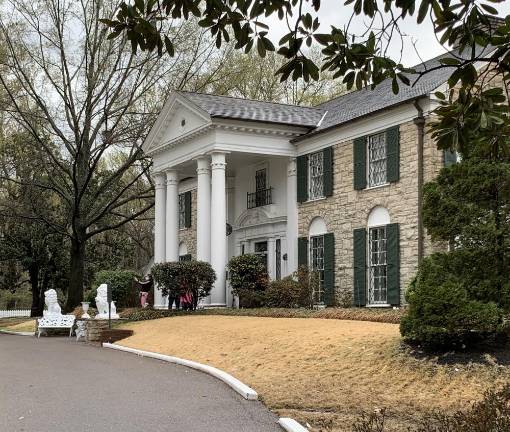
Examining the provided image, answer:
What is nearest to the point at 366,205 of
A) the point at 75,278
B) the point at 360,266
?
the point at 360,266

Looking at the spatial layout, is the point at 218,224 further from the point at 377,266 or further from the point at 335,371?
the point at 335,371

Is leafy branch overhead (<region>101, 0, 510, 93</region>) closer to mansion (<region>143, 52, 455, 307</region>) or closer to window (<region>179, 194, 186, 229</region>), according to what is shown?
mansion (<region>143, 52, 455, 307</region>)

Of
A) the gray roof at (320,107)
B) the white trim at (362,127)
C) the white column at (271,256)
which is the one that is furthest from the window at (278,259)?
the gray roof at (320,107)

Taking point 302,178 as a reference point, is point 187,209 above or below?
below

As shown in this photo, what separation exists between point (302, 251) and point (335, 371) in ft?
44.7

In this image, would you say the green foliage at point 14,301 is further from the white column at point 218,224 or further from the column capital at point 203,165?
the white column at point 218,224

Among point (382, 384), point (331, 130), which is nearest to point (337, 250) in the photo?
point (331, 130)

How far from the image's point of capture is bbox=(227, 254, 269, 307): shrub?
22.9m

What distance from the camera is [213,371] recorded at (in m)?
11.1

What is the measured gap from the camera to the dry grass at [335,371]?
26.3 feet

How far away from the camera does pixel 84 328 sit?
20.2m

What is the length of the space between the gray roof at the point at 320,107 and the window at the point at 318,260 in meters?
3.45

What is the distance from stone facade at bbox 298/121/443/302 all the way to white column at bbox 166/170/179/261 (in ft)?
17.9

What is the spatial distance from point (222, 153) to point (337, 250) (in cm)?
507
